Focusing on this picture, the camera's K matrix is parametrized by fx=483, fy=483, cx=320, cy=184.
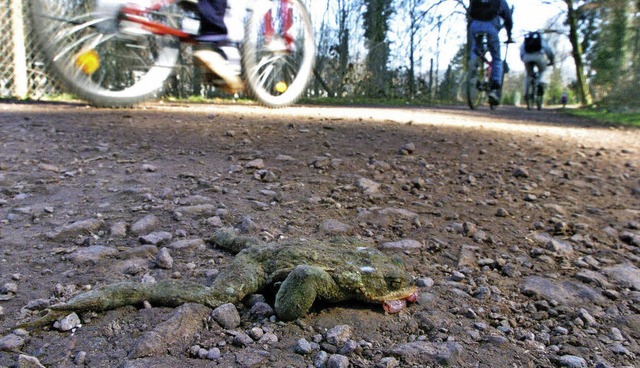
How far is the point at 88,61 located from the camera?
447 centimetres

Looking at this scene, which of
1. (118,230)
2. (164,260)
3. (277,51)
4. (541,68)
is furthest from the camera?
(541,68)

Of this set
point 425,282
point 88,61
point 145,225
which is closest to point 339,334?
point 425,282

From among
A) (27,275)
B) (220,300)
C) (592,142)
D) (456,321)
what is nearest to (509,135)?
(592,142)

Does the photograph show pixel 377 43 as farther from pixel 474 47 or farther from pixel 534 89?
pixel 474 47

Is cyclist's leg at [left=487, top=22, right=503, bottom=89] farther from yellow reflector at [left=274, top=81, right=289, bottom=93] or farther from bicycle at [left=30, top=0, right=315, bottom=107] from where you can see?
yellow reflector at [left=274, top=81, right=289, bottom=93]

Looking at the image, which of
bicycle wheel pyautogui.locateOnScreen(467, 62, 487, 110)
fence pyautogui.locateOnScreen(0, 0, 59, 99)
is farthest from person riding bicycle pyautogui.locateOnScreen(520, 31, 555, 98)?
fence pyautogui.locateOnScreen(0, 0, 59, 99)

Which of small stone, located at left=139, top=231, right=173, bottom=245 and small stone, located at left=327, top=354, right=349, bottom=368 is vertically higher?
small stone, located at left=139, top=231, right=173, bottom=245

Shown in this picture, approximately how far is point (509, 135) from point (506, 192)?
218cm

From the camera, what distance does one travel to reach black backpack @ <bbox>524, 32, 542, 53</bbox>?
12836mm

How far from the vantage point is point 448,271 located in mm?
2135

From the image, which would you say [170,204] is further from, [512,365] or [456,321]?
[512,365]

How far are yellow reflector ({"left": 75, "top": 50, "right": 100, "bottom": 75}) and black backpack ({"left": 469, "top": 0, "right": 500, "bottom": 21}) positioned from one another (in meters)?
6.06

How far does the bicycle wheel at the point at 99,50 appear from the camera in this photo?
4.25 metres

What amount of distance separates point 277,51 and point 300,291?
439 centimetres
